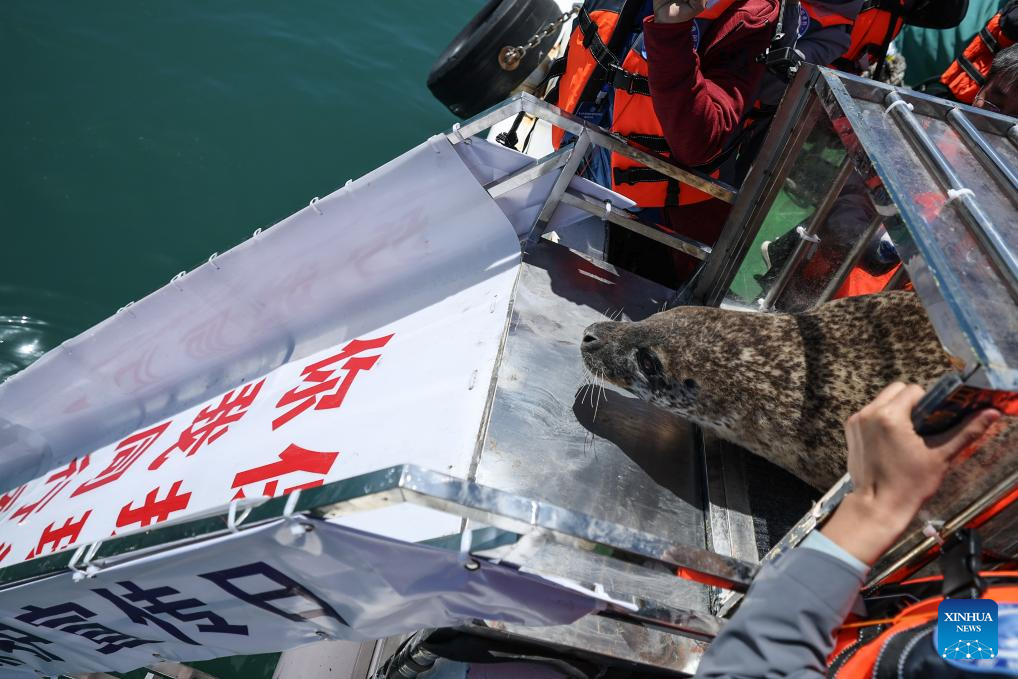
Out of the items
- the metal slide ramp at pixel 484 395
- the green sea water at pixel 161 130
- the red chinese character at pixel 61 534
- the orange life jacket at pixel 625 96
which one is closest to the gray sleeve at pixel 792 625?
the metal slide ramp at pixel 484 395

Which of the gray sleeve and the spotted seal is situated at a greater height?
the spotted seal

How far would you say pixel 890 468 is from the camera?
143cm

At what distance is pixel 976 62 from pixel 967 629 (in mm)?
5177

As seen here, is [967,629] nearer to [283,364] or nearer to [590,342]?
[590,342]

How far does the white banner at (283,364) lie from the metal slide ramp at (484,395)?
0.01 meters

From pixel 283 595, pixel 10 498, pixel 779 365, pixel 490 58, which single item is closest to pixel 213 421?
pixel 10 498

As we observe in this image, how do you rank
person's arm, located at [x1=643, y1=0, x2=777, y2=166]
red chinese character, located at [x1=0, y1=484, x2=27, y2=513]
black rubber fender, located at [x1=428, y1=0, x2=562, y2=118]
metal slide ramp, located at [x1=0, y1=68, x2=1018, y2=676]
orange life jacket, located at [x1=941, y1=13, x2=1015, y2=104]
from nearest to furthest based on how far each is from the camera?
metal slide ramp, located at [x1=0, y1=68, x2=1018, y2=676] < person's arm, located at [x1=643, y1=0, x2=777, y2=166] < red chinese character, located at [x1=0, y1=484, x2=27, y2=513] < black rubber fender, located at [x1=428, y1=0, x2=562, y2=118] < orange life jacket, located at [x1=941, y1=13, x2=1015, y2=104]

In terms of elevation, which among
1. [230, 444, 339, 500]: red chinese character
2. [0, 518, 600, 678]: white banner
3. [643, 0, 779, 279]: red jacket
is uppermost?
[643, 0, 779, 279]: red jacket

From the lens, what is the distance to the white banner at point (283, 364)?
288 cm

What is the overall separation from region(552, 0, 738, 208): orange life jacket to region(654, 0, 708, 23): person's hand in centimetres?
69

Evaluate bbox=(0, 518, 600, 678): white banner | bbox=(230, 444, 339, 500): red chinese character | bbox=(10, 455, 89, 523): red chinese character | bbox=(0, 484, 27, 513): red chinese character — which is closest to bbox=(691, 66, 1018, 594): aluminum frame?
bbox=(0, 518, 600, 678): white banner

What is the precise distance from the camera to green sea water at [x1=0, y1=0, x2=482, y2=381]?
570 cm

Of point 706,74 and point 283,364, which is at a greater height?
point 706,74

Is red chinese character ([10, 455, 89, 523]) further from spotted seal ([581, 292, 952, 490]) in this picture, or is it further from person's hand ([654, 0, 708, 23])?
person's hand ([654, 0, 708, 23])
